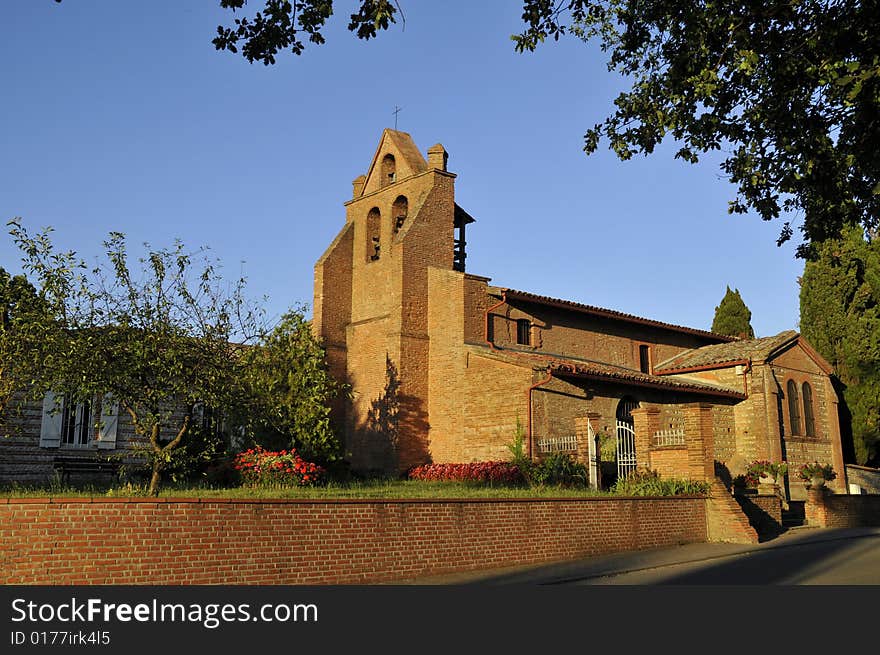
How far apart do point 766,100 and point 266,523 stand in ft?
31.8

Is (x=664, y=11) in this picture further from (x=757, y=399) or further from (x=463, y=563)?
(x=757, y=399)

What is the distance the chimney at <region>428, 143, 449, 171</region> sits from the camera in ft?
91.6

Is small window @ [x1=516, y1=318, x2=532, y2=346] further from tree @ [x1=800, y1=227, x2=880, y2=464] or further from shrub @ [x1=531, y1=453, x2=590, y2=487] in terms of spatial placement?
tree @ [x1=800, y1=227, x2=880, y2=464]

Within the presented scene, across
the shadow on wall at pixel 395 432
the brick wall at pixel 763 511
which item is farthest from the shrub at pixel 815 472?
the shadow on wall at pixel 395 432

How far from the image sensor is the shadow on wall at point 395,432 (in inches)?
1000

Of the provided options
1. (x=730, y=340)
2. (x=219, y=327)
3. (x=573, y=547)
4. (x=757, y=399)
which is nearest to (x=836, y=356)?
(x=730, y=340)

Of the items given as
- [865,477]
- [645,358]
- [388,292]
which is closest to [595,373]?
[388,292]

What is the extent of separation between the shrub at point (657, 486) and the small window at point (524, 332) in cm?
950

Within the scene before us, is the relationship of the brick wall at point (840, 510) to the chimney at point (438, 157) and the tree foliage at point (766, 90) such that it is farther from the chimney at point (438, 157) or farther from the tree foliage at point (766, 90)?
the chimney at point (438, 157)

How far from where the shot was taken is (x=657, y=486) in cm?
1736

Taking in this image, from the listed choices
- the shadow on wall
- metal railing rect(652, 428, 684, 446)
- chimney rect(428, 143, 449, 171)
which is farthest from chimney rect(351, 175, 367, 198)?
metal railing rect(652, 428, 684, 446)

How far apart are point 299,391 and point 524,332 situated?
963cm

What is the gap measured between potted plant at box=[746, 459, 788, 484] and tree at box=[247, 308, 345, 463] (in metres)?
14.0

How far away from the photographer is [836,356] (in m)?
32.9
